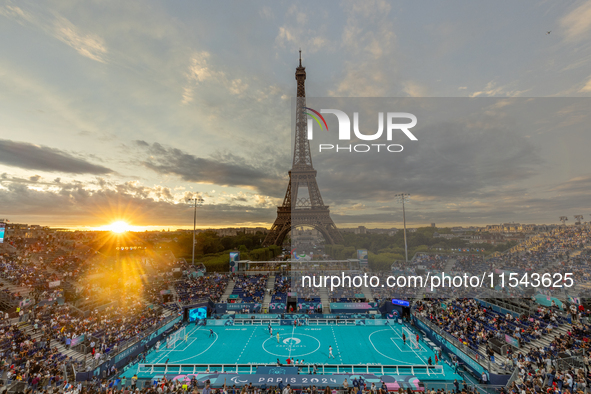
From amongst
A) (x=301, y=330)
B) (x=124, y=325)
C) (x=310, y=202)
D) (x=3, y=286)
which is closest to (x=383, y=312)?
(x=301, y=330)

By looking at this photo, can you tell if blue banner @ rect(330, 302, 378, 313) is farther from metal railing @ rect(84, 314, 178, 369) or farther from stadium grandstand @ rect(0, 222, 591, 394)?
metal railing @ rect(84, 314, 178, 369)

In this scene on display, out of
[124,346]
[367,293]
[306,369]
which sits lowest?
[306,369]

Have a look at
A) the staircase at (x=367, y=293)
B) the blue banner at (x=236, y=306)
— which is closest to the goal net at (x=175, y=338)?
the blue banner at (x=236, y=306)

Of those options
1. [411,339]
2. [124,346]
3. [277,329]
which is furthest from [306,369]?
[124,346]

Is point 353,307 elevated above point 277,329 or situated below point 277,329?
above

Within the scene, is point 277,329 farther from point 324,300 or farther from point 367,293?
point 367,293

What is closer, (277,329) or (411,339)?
(411,339)

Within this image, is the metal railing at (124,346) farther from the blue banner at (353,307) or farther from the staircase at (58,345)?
the blue banner at (353,307)
